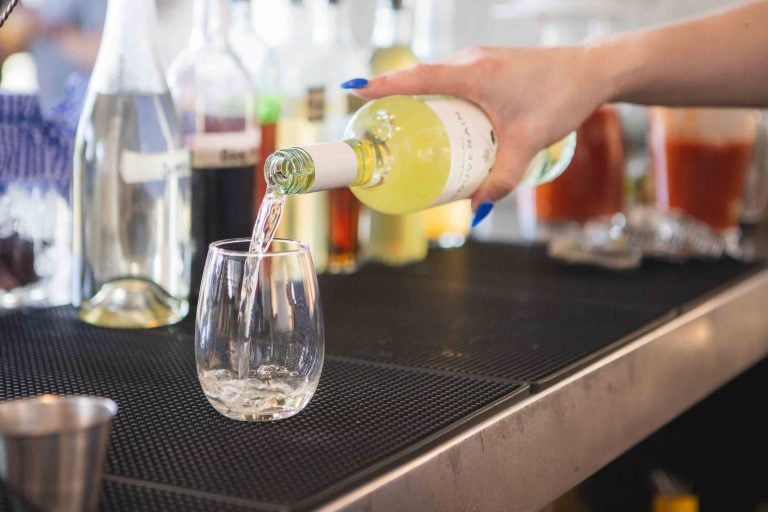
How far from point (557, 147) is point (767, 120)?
1.64m

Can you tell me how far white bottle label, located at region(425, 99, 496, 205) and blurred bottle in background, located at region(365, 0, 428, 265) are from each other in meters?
0.52

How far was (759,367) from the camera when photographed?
1.61 meters

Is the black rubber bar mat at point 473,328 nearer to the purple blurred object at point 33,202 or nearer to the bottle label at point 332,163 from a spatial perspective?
the bottle label at point 332,163

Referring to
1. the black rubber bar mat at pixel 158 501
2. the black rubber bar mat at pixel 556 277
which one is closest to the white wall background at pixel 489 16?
the black rubber bar mat at pixel 556 277

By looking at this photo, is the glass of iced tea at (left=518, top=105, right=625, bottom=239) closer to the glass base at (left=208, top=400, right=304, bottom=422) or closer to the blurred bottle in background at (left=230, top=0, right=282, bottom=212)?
the blurred bottle in background at (left=230, top=0, right=282, bottom=212)

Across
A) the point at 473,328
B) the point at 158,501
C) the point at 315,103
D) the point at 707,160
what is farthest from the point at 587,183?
the point at 158,501

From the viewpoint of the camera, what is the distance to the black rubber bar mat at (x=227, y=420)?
2.08 ft

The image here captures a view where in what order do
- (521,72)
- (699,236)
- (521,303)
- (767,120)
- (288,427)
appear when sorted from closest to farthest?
(288,427) → (521,72) → (521,303) → (699,236) → (767,120)

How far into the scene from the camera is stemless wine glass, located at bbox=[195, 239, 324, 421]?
2.31ft

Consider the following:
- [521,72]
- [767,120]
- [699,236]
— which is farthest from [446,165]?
[767,120]

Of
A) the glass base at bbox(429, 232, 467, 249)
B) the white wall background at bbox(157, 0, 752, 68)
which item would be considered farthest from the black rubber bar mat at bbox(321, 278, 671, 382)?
the white wall background at bbox(157, 0, 752, 68)

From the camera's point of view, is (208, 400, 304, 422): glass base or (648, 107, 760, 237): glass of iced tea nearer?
(208, 400, 304, 422): glass base

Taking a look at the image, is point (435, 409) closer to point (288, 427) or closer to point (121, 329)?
point (288, 427)

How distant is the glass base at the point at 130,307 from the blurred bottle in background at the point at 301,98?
27 centimetres
